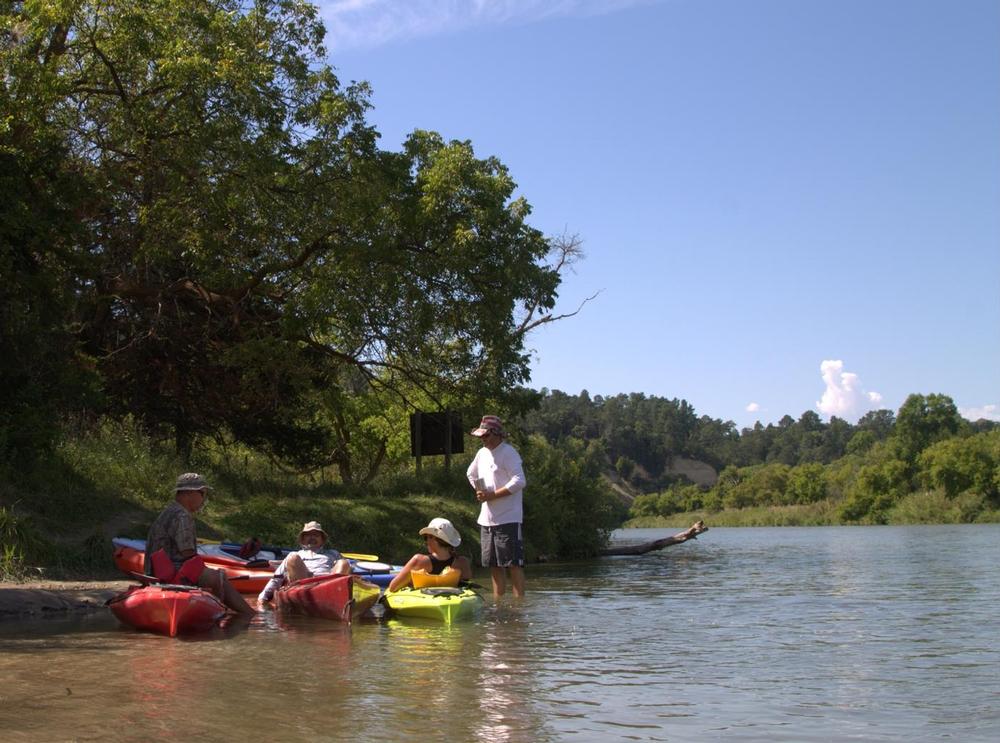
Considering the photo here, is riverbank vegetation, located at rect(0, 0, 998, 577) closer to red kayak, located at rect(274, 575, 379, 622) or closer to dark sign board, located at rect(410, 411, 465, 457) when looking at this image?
dark sign board, located at rect(410, 411, 465, 457)

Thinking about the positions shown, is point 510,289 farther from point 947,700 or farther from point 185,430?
point 947,700

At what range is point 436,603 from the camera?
10.5 m

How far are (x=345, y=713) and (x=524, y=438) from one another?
1994 cm

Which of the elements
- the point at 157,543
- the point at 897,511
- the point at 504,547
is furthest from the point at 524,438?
the point at 897,511

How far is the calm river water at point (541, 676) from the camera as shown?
554 cm

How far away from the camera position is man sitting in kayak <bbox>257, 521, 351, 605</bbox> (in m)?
11.4

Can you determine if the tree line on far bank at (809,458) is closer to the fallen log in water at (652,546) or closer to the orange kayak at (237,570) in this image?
the fallen log in water at (652,546)

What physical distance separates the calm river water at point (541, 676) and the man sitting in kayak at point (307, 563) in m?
0.42

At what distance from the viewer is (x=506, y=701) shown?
20.7ft

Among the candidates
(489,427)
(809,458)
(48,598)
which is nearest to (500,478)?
(489,427)

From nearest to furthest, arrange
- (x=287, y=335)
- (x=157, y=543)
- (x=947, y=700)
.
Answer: (x=947, y=700), (x=157, y=543), (x=287, y=335)

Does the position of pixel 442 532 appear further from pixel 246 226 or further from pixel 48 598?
pixel 246 226

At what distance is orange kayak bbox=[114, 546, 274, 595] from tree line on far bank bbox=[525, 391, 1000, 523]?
41.3 ft

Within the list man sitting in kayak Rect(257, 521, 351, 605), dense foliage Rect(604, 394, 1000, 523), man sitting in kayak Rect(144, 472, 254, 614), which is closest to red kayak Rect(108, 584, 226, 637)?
man sitting in kayak Rect(144, 472, 254, 614)
